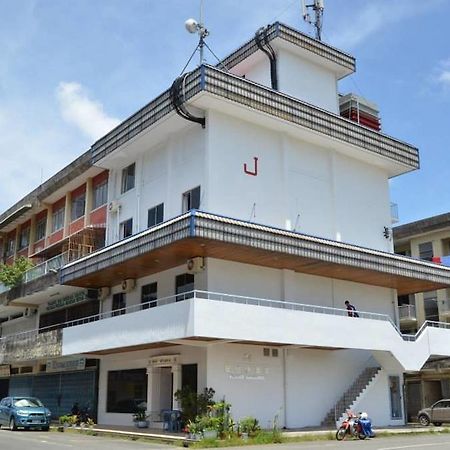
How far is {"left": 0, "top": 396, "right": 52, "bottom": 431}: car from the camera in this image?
88.8 feet

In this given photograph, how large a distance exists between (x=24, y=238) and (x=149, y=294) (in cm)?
1887

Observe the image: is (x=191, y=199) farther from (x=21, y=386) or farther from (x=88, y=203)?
(x=21, y=386)

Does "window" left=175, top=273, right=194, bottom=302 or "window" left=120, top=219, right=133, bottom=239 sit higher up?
"window" left=120, top=219, right=133, bottom=239

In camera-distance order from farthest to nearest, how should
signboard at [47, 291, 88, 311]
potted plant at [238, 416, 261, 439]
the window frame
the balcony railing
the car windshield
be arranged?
1. signboard at [47, 291, 88, 311]
2. the window frame
3. the car windshield
4. the balcony railing
5. potted plant at [238, 416, 261, 439]

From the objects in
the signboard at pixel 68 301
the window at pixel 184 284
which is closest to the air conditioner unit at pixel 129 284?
the window at pixel 184 284

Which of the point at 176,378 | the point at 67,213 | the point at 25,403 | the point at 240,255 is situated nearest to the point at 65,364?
the point at 25,403

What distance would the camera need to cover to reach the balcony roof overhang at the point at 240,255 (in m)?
23.8

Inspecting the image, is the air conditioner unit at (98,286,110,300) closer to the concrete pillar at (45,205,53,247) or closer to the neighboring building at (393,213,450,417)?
the concrete pillar at (45,205,53,247)

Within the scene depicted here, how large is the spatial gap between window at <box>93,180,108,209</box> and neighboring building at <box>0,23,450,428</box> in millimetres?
943

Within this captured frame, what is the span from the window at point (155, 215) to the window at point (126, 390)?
674 cm

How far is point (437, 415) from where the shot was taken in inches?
1293

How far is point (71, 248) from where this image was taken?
35.5m

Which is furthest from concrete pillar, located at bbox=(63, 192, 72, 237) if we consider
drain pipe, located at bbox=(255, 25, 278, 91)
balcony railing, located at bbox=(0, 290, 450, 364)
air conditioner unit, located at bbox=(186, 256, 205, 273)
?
drain pipe, located at bbox=(255, 25, 278, 91)

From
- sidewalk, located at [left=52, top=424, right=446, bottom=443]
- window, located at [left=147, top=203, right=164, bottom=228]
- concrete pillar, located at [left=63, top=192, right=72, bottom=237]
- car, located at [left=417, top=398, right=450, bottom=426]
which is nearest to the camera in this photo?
sidewalk, located at [left=52, top=424, right=446, bottom=443]
